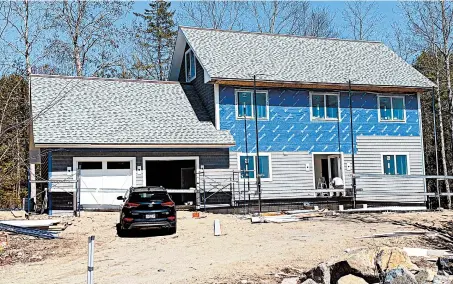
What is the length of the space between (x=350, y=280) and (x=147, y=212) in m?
9.01

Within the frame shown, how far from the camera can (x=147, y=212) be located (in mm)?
17391

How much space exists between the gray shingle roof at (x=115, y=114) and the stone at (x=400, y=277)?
1641cm

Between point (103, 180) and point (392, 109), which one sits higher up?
point (392, 109)

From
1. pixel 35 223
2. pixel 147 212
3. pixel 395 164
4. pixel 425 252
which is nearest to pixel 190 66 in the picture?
pixel 395 164

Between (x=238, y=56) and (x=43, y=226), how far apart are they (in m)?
14.2

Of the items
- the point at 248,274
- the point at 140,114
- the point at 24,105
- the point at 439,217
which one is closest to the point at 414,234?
the point at 439,217

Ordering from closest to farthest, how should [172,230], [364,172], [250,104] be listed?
1. [172,230]
2. [250,104]
3. [364,172]

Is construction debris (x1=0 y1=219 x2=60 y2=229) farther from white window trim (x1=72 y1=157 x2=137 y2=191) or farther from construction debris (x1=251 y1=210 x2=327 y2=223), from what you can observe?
construction debris (x1=251 y1=210 x2=327 y2=223)

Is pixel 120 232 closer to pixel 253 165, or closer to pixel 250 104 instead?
pixel 253 165

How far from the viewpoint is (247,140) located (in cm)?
2658

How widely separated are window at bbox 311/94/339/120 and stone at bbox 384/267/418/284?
19.4 meters

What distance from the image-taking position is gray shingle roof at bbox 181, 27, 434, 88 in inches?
1086

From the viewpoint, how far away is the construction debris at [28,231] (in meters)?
17.6

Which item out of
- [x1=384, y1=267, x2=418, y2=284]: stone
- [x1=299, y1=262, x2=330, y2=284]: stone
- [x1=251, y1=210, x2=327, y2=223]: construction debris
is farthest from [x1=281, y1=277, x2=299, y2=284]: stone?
[x1=251, y1=210, x2=327, y2=223]: construction debris
